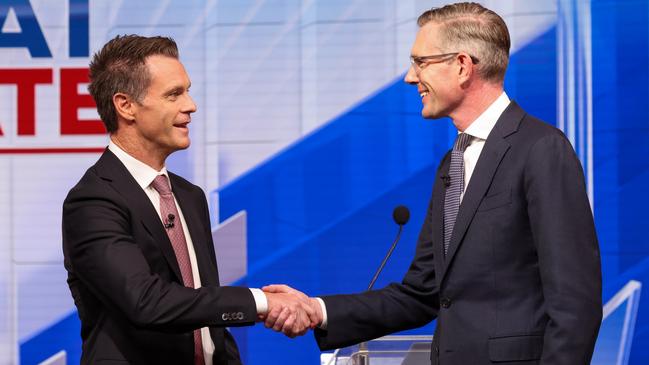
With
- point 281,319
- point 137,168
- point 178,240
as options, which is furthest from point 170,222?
point 281,319

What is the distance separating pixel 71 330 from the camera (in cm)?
Result: 433

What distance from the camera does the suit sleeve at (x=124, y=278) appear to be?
236 centimetres

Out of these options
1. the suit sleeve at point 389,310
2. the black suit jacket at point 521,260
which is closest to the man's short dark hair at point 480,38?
the black suit jacket at point 521,260

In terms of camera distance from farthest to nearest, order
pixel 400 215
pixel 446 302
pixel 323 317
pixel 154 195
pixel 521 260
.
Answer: pixel 400 215
pixel 323 317
pixel 154 195
pixel 446 302
pixel 521 260

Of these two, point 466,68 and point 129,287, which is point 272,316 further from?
point 466,68

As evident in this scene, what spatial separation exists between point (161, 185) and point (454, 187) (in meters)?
0.78

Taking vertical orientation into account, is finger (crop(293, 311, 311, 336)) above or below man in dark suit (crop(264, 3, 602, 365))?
below

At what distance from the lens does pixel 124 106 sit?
105 inches

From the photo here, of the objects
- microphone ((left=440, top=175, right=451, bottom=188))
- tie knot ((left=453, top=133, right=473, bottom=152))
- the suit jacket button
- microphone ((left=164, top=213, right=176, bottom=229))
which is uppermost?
tie knot ((left=453, top=133, right=473, bottom=152))

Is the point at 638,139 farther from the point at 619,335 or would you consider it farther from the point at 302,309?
the point at 302,309

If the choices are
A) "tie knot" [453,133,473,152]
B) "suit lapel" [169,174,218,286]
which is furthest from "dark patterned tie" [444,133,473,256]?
"suit lapel" [169,174,218,286]

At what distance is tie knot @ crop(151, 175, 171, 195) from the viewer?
2.62 meters

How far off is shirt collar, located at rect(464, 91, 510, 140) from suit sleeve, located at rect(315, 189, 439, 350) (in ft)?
1.28

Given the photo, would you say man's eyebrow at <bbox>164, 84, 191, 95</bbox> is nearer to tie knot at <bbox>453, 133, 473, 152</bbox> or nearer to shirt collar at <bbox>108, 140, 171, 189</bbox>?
shirt collar at <bbox>108, 140, 171, 189</bbox>
